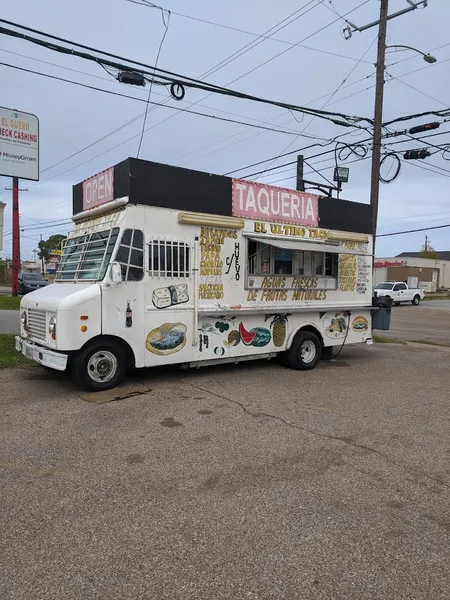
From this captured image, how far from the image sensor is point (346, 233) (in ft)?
31.4

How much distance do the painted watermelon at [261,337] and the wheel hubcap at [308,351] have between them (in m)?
0.91

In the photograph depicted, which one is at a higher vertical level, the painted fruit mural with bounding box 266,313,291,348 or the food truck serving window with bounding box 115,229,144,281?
the food truck serving window with bounding box 115,229,144,281

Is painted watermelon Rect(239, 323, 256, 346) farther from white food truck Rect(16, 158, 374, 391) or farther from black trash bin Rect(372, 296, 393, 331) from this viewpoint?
black trash bin Rect(372, 296, 393, 331)

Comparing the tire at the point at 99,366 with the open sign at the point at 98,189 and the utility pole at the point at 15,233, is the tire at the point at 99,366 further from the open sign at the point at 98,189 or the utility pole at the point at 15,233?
the utility pole at the point at 15,233

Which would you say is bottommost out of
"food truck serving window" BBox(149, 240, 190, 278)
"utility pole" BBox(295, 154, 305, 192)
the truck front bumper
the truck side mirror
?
the truck front bumper

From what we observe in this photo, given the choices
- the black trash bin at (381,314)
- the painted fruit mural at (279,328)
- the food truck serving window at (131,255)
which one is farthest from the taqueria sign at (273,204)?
the black trash bin at (381,314)

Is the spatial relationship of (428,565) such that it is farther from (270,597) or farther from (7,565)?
(7,565)

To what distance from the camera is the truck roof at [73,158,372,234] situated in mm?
6906

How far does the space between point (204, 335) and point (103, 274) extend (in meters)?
1.89

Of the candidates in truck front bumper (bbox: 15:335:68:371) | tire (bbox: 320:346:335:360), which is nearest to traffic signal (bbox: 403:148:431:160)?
tire (bbox: 320:346:335:360)

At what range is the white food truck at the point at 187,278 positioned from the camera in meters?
6.69

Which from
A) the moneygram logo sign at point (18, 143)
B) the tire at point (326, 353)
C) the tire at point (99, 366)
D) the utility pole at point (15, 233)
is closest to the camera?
the tire at point (99, 366)

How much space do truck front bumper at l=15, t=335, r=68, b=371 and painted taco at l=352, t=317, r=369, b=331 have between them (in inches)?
236

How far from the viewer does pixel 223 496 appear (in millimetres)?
3709
